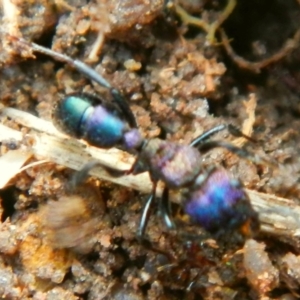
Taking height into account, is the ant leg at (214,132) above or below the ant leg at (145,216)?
above

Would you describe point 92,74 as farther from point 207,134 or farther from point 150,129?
point 207,134

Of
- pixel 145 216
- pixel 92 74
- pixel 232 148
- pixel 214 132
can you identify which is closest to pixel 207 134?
pixel 214 132

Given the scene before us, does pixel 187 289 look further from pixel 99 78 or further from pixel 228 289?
pixel 99 78

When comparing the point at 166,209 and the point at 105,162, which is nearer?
the point at 166,209

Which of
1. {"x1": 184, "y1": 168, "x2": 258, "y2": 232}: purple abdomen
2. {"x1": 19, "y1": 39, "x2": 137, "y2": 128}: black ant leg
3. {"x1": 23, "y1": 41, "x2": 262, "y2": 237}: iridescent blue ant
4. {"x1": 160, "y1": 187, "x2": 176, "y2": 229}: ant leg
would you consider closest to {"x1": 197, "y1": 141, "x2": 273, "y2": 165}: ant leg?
{"x1": 23, "y1": 41, "x2": 262, "y2": 237}: iridescent blue ant


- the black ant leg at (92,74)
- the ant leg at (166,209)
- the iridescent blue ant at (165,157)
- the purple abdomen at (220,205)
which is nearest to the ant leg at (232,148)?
the iridescent blue ant at (165,157)

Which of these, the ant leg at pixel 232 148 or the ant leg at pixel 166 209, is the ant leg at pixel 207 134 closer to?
the ant leg at pixel 232 148

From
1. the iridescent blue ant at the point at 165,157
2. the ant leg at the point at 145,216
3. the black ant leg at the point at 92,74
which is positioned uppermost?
the black ant leg at the point at 92,74

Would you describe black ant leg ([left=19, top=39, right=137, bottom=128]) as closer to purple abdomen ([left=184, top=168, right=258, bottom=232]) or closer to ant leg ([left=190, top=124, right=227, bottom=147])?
ant leg ([left=190, top=124, right=227, bottom=147])
